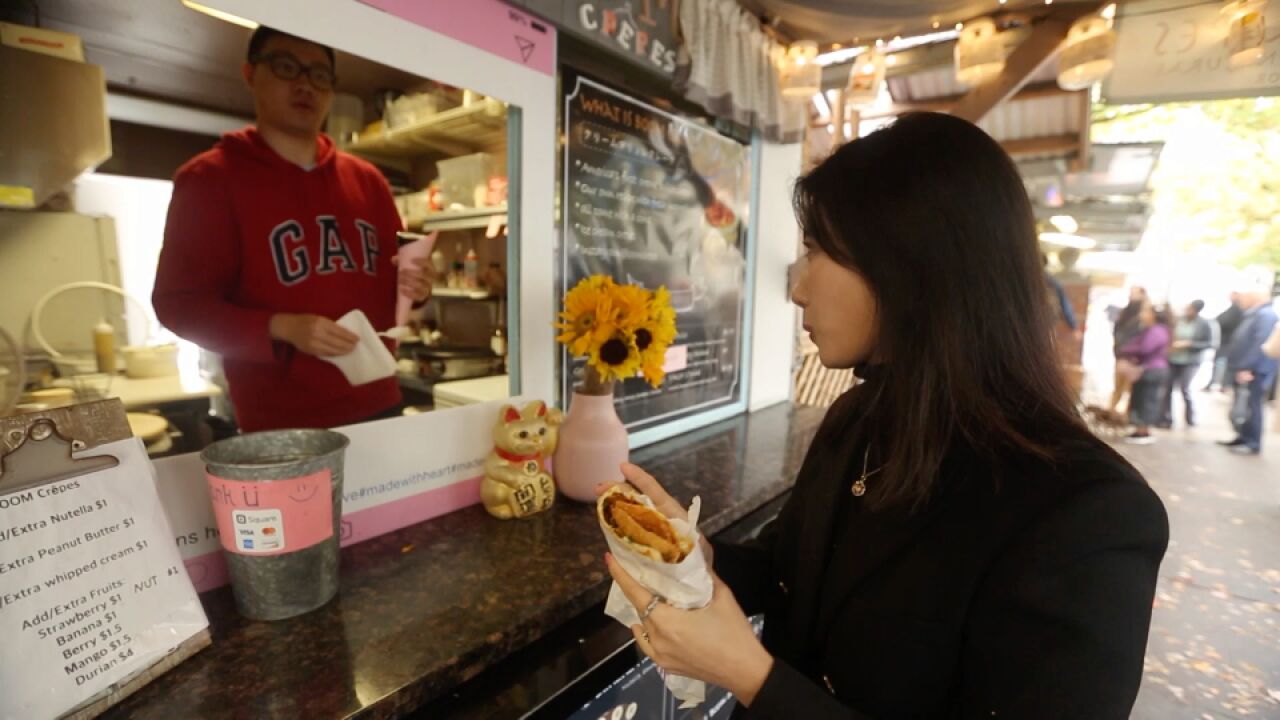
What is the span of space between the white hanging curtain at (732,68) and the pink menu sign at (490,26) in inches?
19.0

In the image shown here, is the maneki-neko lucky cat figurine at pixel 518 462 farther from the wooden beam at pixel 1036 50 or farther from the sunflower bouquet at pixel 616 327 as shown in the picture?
the wooden beam at pixel 1036 50

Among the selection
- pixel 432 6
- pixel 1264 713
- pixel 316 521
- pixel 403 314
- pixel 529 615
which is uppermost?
pixel 432 6

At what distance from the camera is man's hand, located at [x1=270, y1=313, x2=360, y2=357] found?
3.61 feet

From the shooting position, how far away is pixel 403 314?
1277 mm

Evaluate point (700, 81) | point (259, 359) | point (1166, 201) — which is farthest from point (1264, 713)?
point (1166, 201)

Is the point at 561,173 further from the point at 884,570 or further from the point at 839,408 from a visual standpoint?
the point at 884,570

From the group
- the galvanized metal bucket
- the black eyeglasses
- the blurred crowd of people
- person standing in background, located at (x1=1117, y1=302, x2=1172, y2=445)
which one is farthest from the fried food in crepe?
person standing in background, located at (x1=1117, y1=302, x2=1172, y2=445)

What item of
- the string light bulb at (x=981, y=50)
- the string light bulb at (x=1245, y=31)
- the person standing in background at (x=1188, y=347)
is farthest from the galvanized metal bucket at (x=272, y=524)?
the person standing in background at (x=1188, y=347)

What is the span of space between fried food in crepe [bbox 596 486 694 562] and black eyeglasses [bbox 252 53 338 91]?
940 millimetres

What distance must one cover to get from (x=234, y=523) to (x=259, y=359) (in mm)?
350

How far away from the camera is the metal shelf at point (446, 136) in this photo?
3.91 feet

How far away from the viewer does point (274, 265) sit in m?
1.09

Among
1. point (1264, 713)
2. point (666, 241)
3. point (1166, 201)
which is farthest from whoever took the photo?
point (1166, 201)

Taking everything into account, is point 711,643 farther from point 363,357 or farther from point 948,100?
point 948,100
